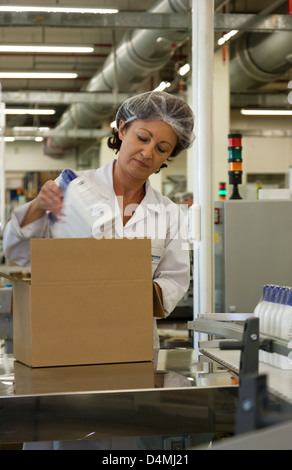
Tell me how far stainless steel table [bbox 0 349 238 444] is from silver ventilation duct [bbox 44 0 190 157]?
3248 millimetres

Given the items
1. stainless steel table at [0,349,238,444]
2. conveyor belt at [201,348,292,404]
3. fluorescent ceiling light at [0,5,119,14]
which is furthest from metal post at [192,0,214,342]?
stainless steel table at [0,349,238,444]

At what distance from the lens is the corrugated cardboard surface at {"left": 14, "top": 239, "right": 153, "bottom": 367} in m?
1.42

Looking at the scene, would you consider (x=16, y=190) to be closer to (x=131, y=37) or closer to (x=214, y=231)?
(x=131, y=37)

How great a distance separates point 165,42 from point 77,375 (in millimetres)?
4190

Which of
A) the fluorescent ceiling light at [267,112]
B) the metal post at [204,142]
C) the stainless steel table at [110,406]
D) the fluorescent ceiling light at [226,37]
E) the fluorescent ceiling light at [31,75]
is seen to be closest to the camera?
the stainless steel table at [110,406]

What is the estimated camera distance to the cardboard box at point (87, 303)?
1.42m

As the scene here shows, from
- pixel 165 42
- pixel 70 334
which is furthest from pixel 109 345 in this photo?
pixel 165 42

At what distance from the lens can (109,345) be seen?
1.47 m

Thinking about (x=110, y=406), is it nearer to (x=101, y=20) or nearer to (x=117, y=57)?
(x=101, y=20)

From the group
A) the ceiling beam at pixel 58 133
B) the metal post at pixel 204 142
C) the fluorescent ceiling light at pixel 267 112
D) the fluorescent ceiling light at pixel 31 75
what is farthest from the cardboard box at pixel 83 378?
the fluorescent ceiling light at pixel 267 112

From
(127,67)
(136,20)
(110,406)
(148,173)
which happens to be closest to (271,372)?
(110,406)

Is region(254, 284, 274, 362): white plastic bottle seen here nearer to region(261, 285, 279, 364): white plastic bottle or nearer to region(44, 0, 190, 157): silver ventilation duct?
region(261, 285, 279, 364): white plastic bottle

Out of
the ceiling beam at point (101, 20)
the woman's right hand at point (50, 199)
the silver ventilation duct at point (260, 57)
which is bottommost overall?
the woman's right hand at point (50, 199)

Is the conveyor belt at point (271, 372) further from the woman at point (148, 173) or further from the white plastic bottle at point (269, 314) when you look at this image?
the woman at point (148, 173)
